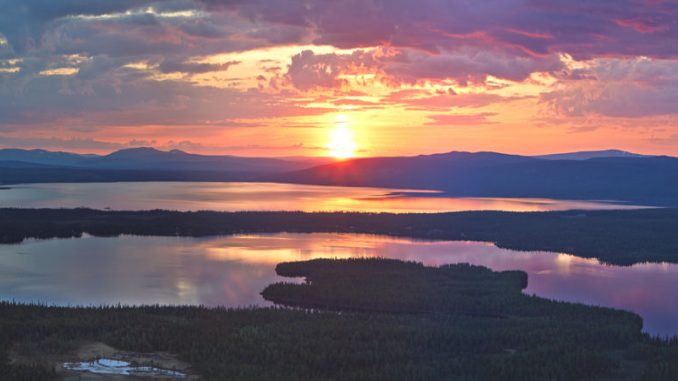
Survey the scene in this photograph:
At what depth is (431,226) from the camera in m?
104

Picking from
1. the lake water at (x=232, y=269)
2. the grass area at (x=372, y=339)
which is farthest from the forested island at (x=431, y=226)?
the grass area at (x=372, y=339)

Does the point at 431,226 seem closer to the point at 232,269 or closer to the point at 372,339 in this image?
the point at 232,269

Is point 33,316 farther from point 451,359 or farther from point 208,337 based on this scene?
point 451,359

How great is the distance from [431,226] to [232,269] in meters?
45.1

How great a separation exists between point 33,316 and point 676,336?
35.4m

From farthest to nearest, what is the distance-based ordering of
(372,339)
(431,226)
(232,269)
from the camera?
(431,226) → (232,269) → (372,339)

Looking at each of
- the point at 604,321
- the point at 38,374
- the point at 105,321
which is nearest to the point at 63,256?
the point at 105,321

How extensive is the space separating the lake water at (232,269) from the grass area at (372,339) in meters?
6.39

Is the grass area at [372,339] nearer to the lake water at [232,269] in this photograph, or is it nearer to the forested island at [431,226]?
the lake water at [232,269]

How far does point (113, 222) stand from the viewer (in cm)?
10119

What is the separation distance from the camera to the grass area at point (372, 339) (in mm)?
31469

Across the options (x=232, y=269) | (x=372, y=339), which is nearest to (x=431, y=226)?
(x=232, y=269)

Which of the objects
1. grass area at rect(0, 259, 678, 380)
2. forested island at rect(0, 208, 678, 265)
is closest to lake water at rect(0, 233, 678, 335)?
forested island at rect(0, 208, 678, 265)

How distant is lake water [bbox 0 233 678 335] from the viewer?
51656mm
